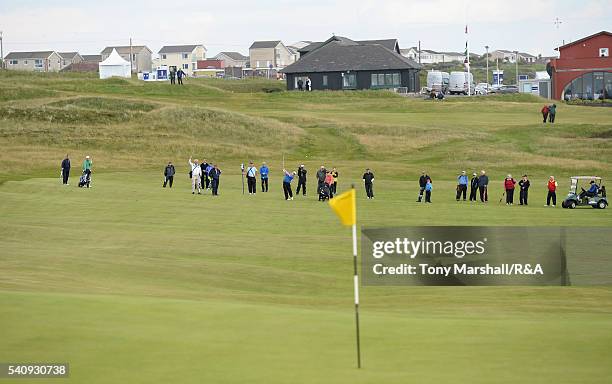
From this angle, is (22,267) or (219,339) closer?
(219,339)

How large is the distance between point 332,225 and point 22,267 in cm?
1505

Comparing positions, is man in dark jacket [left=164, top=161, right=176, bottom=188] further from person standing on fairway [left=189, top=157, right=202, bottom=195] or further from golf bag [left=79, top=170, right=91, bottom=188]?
golf bag [left=79, top=170, right=91, bottom=188]

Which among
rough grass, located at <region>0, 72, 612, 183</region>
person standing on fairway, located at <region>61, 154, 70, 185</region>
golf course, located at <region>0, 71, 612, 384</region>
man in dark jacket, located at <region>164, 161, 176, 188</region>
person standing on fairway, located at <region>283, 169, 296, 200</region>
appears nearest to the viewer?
golf course, located at <region>0, 71, 612, 384</region>

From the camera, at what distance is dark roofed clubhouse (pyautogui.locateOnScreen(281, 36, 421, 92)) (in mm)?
123312

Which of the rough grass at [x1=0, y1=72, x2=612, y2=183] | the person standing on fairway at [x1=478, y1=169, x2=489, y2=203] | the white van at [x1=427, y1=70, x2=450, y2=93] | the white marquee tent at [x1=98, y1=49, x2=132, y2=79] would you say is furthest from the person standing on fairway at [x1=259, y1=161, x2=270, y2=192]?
the white van at [x1=427, y1=70, x2=450, y2=93]

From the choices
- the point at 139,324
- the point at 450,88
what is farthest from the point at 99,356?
the point at 450,88

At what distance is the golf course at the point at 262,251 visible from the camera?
1577cm

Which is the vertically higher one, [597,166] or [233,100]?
[233,100]

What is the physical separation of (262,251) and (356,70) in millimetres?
93009

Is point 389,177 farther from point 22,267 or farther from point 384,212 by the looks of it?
point 22,267

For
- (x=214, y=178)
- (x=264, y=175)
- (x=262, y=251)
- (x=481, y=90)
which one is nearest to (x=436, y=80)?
(x=481, y=90)

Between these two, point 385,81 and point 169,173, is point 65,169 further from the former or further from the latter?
point 385,81

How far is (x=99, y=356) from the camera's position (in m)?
15.4

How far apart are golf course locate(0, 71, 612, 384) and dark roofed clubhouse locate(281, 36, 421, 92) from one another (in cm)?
3487
